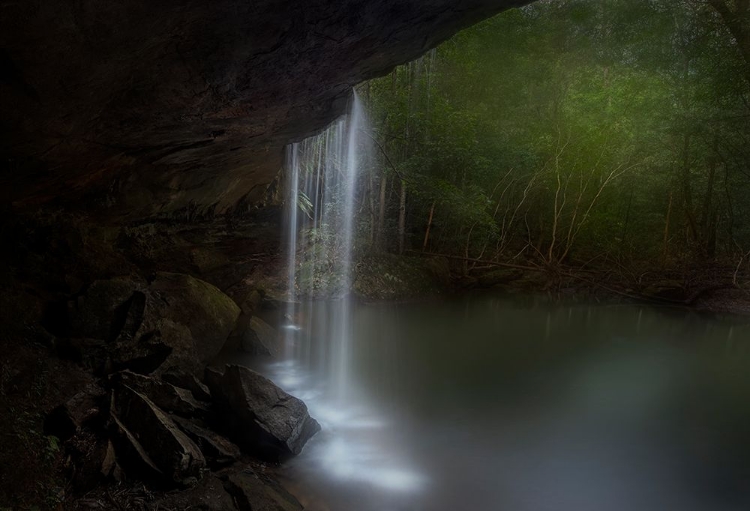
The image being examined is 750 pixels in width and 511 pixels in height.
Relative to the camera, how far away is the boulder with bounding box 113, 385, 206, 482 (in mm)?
4141

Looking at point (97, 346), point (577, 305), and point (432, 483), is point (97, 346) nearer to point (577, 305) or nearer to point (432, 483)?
point (432, 483)

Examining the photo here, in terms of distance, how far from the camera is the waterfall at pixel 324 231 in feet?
37.7

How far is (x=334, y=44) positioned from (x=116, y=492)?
17.1ft

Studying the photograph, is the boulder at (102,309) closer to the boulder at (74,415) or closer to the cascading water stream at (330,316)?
the boulder at (74,415)

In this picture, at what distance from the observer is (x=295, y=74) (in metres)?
5.58

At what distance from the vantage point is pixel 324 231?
1686 centimetres

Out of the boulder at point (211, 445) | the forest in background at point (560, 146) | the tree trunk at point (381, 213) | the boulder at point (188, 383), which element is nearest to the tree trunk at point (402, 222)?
the forest in background at point (560, 146)

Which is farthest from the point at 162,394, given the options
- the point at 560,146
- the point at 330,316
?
the point at 560,146

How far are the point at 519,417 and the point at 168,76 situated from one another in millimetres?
7194

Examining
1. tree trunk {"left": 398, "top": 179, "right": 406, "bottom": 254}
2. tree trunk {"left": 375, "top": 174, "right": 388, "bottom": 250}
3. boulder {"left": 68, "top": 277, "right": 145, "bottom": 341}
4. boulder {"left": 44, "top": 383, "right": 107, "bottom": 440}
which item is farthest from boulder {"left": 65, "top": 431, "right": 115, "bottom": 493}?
tree trunk {"left": 398, "top": 179, "right": 406, "bottom": 254}

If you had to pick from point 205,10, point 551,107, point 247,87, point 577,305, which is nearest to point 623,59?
point 551,107

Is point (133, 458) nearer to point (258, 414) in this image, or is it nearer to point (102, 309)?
point (258, 414)

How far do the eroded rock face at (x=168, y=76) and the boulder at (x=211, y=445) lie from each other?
3663 millimetres

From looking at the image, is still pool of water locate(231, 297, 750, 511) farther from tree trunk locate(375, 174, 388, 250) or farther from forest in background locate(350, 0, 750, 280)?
forest in background locate(350, 0, 750, 280)
